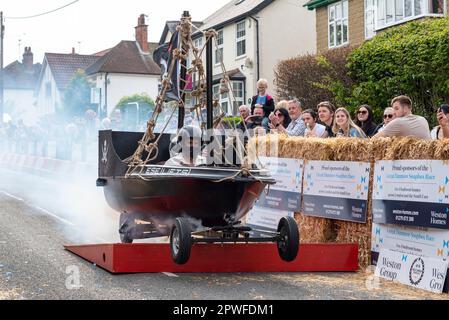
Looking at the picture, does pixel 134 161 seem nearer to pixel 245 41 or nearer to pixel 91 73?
pixel 245 41

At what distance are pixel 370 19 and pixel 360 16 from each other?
0.69m

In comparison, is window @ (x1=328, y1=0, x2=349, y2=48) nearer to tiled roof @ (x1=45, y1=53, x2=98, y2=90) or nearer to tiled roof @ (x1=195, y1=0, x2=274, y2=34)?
tiled roof @ (x1=195, y1=0, x2=274, y2=34)

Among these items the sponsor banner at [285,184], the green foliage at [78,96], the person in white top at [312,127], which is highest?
the green foliage at [78,96]

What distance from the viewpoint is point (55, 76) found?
78062 millimetres

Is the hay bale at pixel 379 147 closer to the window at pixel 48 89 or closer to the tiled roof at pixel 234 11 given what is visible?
the tiled roof at pixel 234 11

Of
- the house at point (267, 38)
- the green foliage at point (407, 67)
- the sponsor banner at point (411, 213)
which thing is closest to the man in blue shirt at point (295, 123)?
the sponsor banner at point (411, 213)

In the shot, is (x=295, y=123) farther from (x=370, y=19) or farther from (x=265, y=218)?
(x=370, y=19)

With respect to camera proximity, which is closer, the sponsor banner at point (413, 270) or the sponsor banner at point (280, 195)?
the sponsor banner at point (413, 270)

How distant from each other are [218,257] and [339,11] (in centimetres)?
2358

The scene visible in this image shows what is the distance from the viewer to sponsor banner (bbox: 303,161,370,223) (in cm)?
1047

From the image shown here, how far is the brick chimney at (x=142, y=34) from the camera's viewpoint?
71106mm

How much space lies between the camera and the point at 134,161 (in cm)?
1012
